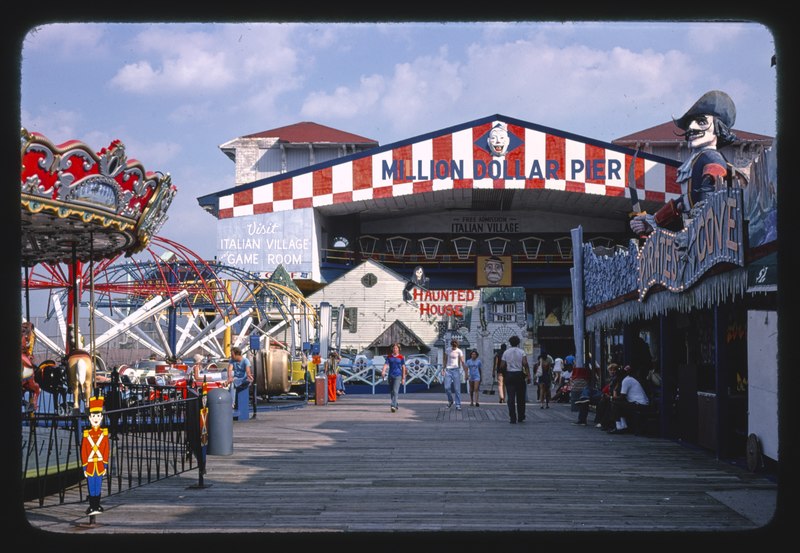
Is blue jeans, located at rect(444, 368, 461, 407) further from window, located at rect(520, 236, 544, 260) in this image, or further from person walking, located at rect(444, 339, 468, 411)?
window, located at rect(520, 236, 544, 260)

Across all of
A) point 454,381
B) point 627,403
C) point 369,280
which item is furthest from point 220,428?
point 369,280

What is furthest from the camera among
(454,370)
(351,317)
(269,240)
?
(269,240)

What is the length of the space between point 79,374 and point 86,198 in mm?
2609

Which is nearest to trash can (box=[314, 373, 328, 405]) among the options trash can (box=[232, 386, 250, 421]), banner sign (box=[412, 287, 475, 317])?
trash can (box=[232, 386, 250, 421])

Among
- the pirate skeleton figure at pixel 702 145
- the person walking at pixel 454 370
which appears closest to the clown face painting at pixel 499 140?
the person walking at pixel 454 370

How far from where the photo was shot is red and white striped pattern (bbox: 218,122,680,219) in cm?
4300

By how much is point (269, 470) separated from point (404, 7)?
22.6 feet

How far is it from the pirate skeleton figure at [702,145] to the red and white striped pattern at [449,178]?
28.3 m

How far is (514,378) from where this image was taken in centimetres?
1576

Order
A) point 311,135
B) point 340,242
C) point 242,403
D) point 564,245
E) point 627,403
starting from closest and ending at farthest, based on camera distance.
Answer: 1. point 627,403
2. point 242,403
3. point 340,242
4. point 564,245
5. point 311,135

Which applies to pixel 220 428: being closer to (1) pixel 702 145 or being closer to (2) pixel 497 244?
(1) pixel 702 145

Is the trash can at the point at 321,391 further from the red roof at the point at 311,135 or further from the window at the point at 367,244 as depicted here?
the red roof at the point at 311,135

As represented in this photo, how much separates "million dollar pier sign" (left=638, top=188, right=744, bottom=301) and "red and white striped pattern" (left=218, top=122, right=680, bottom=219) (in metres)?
30.5

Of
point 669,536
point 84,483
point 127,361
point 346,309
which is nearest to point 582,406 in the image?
point 84,483
